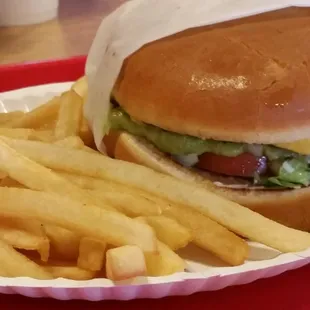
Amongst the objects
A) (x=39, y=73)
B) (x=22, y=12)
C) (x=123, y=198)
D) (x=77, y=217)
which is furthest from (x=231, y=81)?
(x=22, y=12)

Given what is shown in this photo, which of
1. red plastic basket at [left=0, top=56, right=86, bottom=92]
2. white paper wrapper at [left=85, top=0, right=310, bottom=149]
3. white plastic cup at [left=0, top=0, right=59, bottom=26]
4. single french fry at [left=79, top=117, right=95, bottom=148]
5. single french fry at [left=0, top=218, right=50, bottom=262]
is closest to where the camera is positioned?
single french fry at [left=0, top=218, right=50, bottom=262]

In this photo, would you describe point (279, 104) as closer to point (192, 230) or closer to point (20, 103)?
point (192, 230)

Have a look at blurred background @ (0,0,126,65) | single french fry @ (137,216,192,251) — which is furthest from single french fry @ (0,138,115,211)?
blurred background @ (0,0,126,65)

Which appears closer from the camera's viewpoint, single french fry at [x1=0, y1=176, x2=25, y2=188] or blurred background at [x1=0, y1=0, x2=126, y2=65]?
single french fry at [x1=0, y1=176, x2=25, y2=188]

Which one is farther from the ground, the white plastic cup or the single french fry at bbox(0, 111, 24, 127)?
the single french fry at bbox(0, 111, 24, 127)

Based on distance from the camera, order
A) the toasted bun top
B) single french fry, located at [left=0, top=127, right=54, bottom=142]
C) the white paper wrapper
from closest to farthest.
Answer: the toasted bun top < the white paper wrapper < single french fry, located at [left=0, top=127, right=54, bottom=142]

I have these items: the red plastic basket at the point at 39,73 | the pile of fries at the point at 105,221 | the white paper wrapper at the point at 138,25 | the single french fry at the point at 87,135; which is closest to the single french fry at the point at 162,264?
the pile of fries at the point at 105,221

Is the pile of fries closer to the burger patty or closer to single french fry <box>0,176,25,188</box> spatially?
single french fry <box>0,176,25,188</box>
